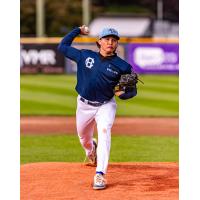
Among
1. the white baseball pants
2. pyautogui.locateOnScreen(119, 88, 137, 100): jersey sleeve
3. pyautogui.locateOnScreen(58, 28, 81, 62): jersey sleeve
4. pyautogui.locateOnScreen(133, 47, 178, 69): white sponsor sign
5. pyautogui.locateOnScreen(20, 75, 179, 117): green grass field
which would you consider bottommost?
pyautogui.locateOnScreen(20, 75, 179, 117): green grass field

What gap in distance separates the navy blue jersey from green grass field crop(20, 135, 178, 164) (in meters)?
2.65

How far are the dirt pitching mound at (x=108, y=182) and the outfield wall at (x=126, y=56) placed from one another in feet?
64.3

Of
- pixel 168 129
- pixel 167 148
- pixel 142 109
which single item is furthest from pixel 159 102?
pixel 167 148

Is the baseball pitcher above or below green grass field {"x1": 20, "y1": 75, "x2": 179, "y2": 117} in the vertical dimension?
above

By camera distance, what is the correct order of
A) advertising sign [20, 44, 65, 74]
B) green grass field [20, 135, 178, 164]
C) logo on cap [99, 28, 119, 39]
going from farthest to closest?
advertising sign [20, 44, 65, 74], green grass field [20, 135, 178, 164], logo on cap [99, 28, 119, 39]

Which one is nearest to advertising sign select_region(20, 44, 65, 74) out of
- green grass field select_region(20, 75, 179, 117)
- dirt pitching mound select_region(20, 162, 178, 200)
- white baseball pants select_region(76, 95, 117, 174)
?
green grass field select_region(20, 75, 179, 117)

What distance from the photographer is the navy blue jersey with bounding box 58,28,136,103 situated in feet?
21.5

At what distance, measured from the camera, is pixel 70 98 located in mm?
19203

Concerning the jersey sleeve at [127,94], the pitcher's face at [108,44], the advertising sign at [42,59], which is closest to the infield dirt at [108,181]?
the jersey sleeve at [127,94]

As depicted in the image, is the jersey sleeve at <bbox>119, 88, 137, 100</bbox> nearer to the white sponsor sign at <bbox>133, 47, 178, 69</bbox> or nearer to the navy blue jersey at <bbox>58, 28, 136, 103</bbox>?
the navy blue jersey at <bbox>58, 28, 136, 103</bbox>

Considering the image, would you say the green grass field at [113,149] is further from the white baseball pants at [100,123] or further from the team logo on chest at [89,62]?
the team logo on chest at [89,62]
